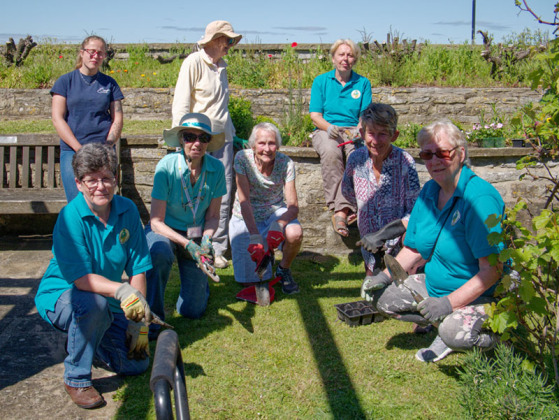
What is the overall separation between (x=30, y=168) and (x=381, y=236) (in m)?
4.10

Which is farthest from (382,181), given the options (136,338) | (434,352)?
(136,338)

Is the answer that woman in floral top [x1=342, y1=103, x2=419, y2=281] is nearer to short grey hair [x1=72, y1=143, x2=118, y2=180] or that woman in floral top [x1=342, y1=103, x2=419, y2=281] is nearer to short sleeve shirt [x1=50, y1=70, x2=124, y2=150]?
short grey hair [x1=72, y1=143, x2=118, y2=180]

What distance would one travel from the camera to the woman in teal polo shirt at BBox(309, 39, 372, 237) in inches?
205

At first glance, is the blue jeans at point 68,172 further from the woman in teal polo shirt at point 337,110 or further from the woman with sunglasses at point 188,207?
the woman in teal polo shirt at point 337,110

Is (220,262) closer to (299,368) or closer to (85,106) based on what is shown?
(85,106)

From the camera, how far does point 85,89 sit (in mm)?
4773

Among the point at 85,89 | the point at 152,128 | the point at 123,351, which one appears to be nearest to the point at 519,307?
the point at 123,351

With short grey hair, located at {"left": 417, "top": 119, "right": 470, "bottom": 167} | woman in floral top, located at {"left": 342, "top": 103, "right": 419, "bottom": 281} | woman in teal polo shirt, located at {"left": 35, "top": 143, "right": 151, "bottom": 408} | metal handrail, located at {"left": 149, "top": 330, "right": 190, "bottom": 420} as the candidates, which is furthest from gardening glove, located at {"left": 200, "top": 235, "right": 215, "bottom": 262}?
metal handrail, located at {"left": 149, "top": 330, "right": 190, "bottom": 420}

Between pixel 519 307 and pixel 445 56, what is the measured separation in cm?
788

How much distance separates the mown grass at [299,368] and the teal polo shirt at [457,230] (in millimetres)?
502

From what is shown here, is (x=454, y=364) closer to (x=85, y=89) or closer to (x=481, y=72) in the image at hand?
(x=85, y=89)

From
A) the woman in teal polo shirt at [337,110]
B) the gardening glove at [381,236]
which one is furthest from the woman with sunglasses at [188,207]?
the woman in teal polo shirt at [337,110]

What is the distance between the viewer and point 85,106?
4.79m

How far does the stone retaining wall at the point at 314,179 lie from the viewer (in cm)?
557
